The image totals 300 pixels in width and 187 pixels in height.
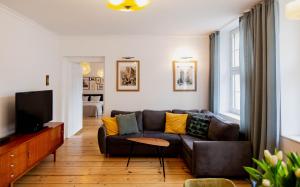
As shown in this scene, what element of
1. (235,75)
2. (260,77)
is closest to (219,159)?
(260,77)

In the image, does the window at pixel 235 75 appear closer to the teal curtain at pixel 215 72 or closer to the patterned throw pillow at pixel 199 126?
the teal curtain at pixel 215 72

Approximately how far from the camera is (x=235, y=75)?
16.8 ft

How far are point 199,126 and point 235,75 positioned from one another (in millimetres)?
1412

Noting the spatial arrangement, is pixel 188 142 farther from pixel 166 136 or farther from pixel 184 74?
pixel 184 74

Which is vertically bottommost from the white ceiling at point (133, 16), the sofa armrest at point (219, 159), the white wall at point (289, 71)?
the sofa armrest at point (219, 159)

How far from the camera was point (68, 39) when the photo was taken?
230 inches

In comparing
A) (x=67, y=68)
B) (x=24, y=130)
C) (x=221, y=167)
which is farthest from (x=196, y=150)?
(x=67, y=68)

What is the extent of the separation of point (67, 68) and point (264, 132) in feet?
15.5

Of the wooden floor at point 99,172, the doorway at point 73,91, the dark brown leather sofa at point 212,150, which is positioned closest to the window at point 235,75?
the dark brown leather sofa at point 212,150

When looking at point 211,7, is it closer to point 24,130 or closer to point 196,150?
point 196,150

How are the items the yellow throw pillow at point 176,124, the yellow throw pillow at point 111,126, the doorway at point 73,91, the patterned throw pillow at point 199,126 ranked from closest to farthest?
1. the patterned throw pillow at point 199,126
2. the yellow throw pillow at point 111,126
3. the yellow throw pillow at point 176,124
4. the doorway at point 73,91

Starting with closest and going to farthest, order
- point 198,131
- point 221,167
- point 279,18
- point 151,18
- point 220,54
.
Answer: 1. point 279,18
2. point 221,167
3. point 151,18
4. point 198,131
5. point 220,54

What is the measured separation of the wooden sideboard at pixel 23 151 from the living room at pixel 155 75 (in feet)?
0.12

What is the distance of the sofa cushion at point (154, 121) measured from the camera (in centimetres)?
530
